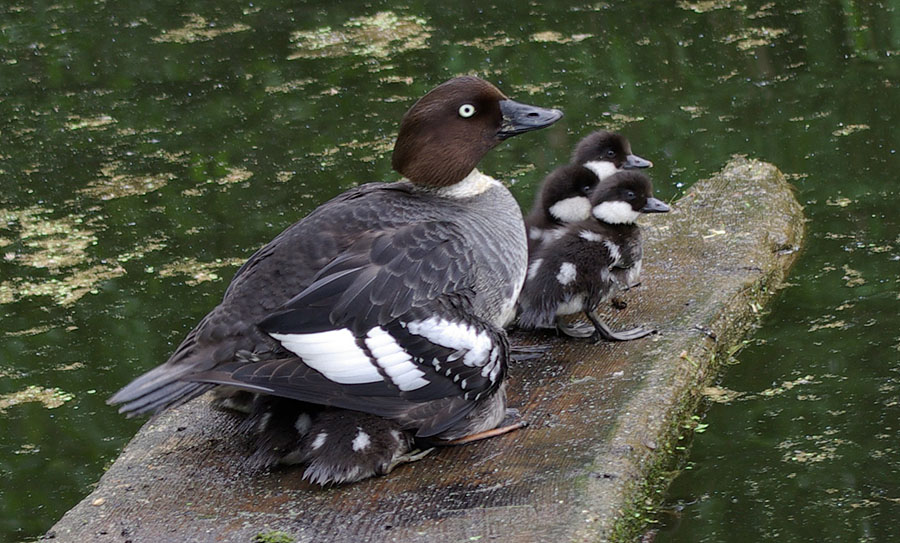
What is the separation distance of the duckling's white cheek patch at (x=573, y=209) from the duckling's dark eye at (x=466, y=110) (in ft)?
2.63

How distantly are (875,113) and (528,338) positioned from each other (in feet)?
10.1

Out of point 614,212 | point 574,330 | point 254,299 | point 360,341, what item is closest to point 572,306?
point 574,330

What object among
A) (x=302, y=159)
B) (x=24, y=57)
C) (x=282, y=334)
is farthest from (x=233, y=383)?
(x=24, y=57)

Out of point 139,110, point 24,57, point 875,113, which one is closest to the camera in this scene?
point 875,113

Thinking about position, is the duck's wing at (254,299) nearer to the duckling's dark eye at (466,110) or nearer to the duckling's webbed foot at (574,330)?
the duckling's dark eye at (466,110)

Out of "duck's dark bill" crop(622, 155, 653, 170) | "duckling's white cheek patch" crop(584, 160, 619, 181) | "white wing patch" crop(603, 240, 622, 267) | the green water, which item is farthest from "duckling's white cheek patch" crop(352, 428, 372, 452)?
"duck's dark bill" crop(622, 155, 653, 170)

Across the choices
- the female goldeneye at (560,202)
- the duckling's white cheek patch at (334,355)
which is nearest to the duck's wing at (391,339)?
the duckling's white cheek patch at (334,355)

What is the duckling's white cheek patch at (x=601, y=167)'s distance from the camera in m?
4.69

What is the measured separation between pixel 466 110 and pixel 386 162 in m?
2.86

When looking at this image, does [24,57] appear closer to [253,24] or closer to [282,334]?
[253,24]

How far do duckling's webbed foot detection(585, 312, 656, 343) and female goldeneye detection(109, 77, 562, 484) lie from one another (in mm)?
556

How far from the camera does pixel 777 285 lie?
471 cm

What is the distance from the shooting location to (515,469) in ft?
10.7

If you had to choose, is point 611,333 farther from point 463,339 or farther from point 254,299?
point 254,299
